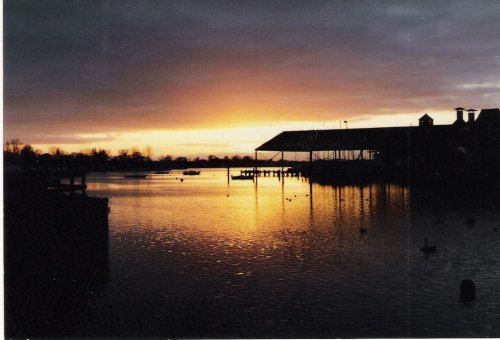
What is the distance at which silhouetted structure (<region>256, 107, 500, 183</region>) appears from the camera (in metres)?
57.4

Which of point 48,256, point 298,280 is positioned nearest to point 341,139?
point 48,256

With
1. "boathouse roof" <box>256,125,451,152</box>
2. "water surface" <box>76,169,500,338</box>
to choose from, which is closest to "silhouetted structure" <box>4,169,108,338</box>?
"water surface" <box>76,169,500,338</box>

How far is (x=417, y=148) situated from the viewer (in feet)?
219

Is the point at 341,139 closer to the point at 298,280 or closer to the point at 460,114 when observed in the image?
the point at 460,114

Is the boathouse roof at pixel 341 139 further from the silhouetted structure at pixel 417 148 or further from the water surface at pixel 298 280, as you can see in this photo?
the water surface at pixel 298 280

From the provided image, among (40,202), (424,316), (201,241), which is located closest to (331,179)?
(201,241)

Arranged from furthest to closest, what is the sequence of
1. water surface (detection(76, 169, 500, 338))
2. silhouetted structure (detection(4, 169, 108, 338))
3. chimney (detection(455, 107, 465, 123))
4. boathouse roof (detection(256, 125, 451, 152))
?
boathouse roof (detection(256, 125, 451, 152))
chimney (detection(455, 107, 465, 123))
silhouetted structure (detection(4, 169, 108, 338))
water surface (detection(76, 169, 500, 338))

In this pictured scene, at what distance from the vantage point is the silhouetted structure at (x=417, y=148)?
188ft

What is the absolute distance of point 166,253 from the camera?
20562 millimetres

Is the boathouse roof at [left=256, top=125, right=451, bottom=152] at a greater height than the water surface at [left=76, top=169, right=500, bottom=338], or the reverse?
the boathouse roof at [left=256, top=125, right=451, bottom=152]

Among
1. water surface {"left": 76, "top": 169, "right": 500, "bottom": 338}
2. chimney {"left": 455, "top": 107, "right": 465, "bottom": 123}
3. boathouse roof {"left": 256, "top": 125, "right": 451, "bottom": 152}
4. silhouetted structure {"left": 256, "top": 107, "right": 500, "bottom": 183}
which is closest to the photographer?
water surface {"left": 76, "top": 169, "right": 500, "bottom": 338}

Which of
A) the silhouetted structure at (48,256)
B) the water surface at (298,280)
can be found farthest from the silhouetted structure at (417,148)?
the silhouetted structure at (48,256)

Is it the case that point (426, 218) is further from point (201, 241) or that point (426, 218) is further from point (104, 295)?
point (104, 295)

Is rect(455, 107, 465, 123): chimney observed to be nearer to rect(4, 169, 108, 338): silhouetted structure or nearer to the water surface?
the water surface
